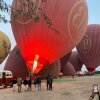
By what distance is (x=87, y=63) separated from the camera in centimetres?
7900

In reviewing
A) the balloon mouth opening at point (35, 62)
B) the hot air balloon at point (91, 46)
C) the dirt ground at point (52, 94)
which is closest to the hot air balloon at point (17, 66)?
the balloon mouth opening at point (35, 62)

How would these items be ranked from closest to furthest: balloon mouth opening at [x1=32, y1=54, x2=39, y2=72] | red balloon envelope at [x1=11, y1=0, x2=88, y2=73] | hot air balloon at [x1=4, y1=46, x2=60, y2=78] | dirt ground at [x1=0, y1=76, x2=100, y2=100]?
1. dirt ground at [x1=0, y1=76, x2=100, y2=100]
2. red balloon envelope at [x1=11, y1=0, x2=88, y2=73]
3. balloon mouth opening at [x1=32, y1=54, x2=39, y2=72]
4. hot air balloon at [x1=4, y1=46, x2=60, y2=78]

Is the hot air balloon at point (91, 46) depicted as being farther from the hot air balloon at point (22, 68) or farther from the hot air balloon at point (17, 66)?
the hot air balloon at point (17, 66)

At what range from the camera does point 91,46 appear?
7519 centimetres

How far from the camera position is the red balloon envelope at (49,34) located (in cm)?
4250

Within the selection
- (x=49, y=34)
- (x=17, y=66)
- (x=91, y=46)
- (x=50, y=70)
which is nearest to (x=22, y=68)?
(x=17, y=66)

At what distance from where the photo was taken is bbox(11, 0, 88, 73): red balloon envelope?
139 ft

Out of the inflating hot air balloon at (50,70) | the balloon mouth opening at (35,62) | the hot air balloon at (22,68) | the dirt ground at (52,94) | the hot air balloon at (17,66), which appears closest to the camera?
the dirt ground at (52,94)

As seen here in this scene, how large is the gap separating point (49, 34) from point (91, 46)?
34.0m

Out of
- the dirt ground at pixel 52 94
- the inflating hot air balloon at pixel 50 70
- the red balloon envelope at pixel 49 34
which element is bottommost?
the dirt ground at pixel 52 94

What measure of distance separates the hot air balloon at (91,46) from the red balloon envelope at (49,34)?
29.8 m

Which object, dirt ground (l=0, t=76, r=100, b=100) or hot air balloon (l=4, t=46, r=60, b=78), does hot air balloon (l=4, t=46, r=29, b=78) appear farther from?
dirt ground (l=0, t=76, r=100, b=100)

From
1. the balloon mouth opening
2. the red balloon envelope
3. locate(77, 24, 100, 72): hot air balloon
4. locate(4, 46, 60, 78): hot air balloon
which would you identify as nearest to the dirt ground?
the balloon mouth opening

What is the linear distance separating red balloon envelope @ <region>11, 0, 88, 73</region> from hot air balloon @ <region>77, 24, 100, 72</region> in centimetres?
2984
